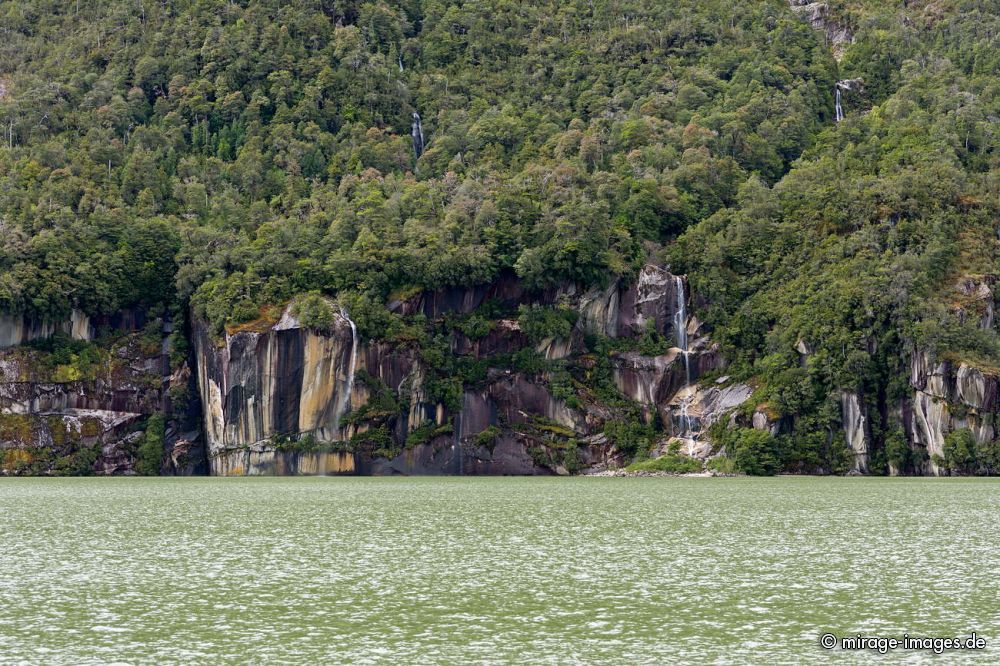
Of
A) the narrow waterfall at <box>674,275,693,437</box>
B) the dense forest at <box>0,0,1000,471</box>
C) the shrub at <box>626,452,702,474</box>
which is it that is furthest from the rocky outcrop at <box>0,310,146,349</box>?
the narrow waterfall at <box>674,275,693,437</box>

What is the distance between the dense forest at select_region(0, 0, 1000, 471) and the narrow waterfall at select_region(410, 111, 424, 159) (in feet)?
1.50

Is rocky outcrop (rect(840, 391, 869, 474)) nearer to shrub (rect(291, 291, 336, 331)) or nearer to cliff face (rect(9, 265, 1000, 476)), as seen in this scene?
cliff face (rect(9, 265, 1000, 476))

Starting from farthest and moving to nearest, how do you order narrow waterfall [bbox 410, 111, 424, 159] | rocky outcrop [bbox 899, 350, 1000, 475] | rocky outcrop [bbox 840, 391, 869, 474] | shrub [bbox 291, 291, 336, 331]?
1. narrow waterfall [bbox 410, 111, 424, 159]
2. shrub [bbox 291, 291, 336, 331]
3. rocky outcrop [bbox 840, 391, 869, 474]
4. rocky outcrop [bbox 899, 350, 1000, 475]

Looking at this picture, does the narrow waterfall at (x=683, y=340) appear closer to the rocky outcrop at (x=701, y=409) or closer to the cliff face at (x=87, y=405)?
the rocky outcrop at (x=701, y=409)

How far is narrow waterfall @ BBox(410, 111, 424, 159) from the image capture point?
5325 inches

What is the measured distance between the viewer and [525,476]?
85.9 meters

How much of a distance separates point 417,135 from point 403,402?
182 ft

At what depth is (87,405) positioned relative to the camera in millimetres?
90438

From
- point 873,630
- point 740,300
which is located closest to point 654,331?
point 740,300

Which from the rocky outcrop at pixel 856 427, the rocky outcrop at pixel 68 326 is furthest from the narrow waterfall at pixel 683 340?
the rocky outcrop at pixel 68 326

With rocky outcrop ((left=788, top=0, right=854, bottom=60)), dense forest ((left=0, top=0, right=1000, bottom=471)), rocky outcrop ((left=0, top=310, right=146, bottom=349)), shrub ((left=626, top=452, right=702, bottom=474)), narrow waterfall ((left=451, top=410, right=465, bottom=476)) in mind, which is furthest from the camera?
rocky outcrop ((left=788, top=0, right=854, bottom=60))

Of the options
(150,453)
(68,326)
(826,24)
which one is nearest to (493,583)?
(150,453)

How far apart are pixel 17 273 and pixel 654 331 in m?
50.7

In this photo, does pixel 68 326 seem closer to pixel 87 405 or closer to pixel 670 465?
pixel 87 405
